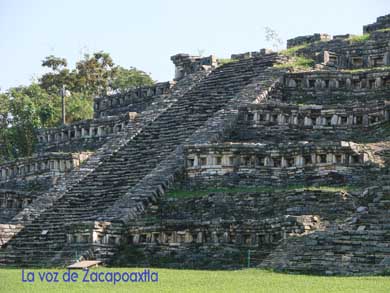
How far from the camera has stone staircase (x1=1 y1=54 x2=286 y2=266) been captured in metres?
32.8

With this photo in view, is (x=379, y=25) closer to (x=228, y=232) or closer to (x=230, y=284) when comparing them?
(x=228, y=232)

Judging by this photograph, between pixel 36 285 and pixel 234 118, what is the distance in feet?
47.6

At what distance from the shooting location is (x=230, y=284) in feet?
75.7

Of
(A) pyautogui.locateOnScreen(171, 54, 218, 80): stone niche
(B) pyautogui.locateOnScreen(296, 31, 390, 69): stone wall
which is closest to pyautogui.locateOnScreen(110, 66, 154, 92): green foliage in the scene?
(A) pyautogui.locateOnScreen(171, 54, 218, 80): stone niche

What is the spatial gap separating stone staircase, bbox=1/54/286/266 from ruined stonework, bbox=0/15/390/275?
0.23 feet

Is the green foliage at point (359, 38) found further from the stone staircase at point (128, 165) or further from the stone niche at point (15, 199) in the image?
the stone niche at point (15, 199)

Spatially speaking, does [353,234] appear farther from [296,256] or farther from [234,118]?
[234,118]

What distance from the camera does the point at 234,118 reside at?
37281mm

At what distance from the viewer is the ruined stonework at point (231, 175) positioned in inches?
1099

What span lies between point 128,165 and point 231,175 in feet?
15.1

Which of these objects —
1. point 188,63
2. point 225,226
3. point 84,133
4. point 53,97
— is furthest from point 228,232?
point 53,97

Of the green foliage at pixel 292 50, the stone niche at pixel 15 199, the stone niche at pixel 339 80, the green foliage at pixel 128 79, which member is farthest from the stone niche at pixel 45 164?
the green foliage at pixel 128 79

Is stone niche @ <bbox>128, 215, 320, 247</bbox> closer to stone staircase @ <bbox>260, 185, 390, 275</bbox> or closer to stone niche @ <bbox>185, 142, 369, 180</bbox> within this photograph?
stone staircase @ <bbox>260, 185, 390, 275</bbox>

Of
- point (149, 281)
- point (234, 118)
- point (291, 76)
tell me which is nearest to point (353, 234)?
point (149, 281)
